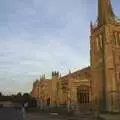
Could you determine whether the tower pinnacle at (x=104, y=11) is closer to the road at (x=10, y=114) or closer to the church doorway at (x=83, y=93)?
the church doorway at (x=83, y=93)

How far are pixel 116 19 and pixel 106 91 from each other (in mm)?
19060

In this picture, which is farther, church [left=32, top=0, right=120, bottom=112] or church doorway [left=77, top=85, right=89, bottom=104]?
church doorway [left=77, top=85, right=89, bottom=104]

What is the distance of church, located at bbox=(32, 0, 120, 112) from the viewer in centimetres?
7288

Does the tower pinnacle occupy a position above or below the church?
above

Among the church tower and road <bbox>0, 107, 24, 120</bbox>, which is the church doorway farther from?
road <bbox>0, 107, 24, 120</bbox>

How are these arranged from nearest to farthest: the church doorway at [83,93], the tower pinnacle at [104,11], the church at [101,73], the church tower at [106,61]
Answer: the church tower at [106,61]
the church at [101,73]
the tower pinnacle at [104,11]
the church doorway at [83,93]

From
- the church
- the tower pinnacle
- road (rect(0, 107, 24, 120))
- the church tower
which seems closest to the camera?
road (rect(0, 107, 24, 120))

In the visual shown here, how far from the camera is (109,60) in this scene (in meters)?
73.9

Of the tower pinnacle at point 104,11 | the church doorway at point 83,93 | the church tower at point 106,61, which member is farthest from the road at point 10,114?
the church doorway at point 83,93

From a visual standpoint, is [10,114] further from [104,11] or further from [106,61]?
[104,11]

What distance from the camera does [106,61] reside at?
74.5 m

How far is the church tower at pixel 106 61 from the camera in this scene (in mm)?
72375

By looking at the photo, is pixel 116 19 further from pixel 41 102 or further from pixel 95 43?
pixel 41 102

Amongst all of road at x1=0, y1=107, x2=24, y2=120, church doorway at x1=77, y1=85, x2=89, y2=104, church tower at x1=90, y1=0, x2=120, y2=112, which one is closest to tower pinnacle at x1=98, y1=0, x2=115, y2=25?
church tower at x1=90, y1=0, x2=120, y2=112
